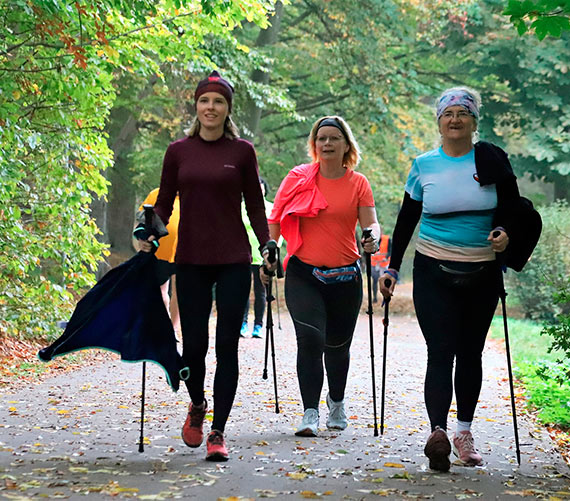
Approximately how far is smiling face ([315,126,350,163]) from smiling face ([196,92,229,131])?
119 cm

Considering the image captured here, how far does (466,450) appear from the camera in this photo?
6152 millimetres

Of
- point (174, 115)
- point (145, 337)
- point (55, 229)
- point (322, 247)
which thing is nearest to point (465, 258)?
point (322, 247)

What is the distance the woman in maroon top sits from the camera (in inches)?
240

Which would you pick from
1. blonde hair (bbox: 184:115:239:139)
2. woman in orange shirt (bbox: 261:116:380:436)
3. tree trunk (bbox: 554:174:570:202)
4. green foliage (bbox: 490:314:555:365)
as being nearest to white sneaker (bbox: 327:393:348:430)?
woman in orange shirt (bbox: 261:116:380:436)

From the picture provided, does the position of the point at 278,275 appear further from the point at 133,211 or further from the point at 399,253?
the point at 133,211

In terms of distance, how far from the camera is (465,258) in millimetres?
6059

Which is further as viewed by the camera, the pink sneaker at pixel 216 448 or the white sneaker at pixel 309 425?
the white sneaker at pixel 309 425

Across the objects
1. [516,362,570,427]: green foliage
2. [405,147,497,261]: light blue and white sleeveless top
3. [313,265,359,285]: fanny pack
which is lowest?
[516,362,570,427]: green foliage

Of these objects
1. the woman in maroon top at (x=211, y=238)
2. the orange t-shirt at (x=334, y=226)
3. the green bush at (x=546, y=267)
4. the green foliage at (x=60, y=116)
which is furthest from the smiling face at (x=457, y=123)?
the green bush at (x=546, y=267)

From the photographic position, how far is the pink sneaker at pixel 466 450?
6117 mm

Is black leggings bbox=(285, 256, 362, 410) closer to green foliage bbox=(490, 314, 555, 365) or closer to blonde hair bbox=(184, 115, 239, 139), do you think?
blonde hair bbox=(184, 115, 239, 139)

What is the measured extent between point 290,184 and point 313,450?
2.07m

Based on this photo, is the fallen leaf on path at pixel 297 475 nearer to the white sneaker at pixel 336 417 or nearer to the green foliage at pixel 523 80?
the white sneaker at pixel 336 417

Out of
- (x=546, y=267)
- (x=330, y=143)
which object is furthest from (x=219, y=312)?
(x=546, y=267)
